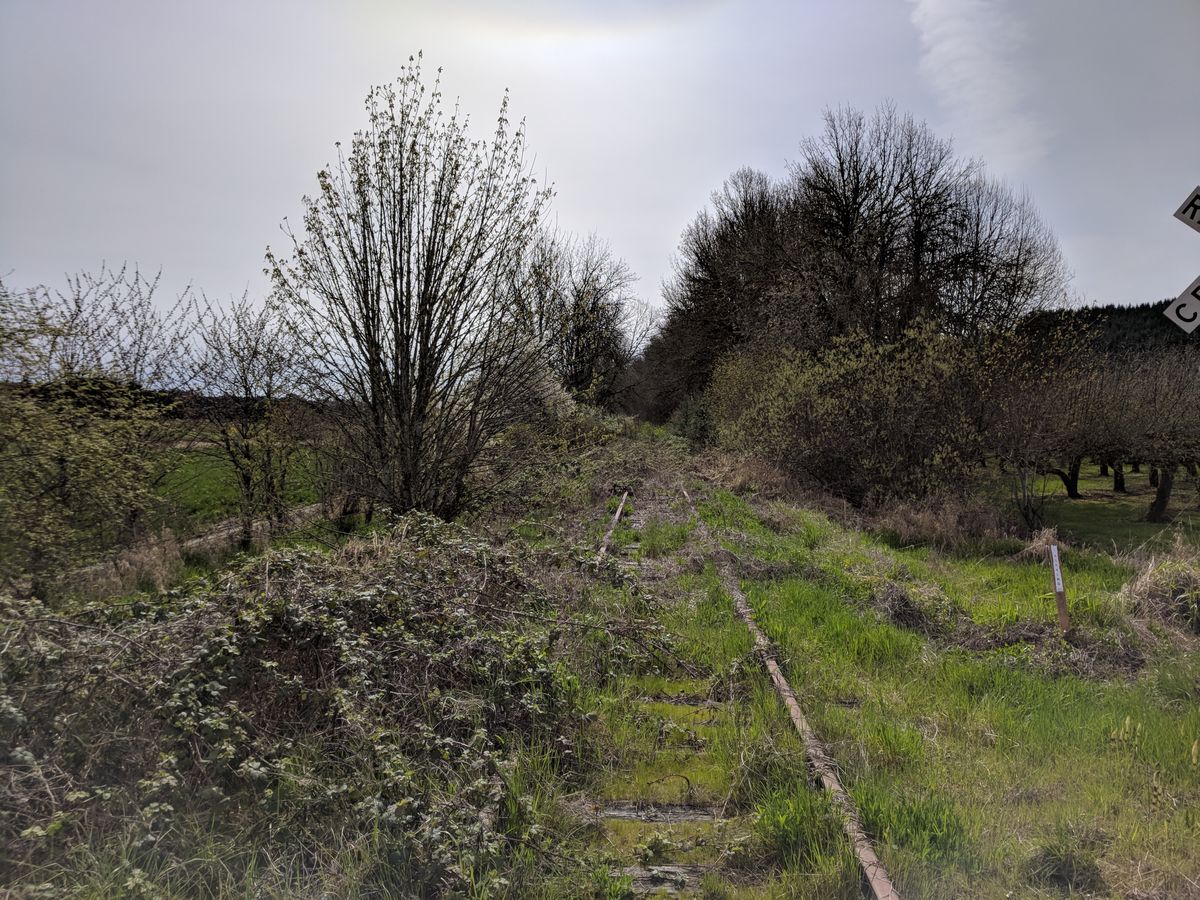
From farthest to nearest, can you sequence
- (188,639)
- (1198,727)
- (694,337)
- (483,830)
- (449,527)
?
(694,337) < (449,527) < (1198,727) < (188,639) < (483,830)

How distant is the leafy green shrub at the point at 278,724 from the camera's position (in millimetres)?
2861

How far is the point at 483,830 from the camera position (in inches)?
114

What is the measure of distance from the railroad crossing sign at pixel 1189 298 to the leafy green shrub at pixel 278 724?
5081 millimetres

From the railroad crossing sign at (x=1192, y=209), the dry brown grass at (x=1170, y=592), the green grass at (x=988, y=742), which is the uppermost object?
the railroad crossing sign at (x=1192, y=209)

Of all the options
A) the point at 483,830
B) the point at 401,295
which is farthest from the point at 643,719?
the point at 401,295

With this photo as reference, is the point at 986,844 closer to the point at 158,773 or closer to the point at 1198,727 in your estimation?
the point at 1198,727

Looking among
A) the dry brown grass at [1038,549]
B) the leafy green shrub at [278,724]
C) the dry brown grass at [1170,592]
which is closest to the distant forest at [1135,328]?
the dry brown grass at [1038,549]

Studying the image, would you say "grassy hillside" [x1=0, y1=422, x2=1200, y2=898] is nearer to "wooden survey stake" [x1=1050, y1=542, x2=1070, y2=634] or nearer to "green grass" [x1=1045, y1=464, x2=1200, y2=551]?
"wooden survey stake" [x1=1050, y1=542, x2=1070, y2=634]

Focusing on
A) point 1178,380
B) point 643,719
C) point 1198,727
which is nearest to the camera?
point 1198,727

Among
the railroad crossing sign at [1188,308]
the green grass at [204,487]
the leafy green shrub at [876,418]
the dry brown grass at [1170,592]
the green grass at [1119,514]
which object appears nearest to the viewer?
the railroad crossing sign at [1188,308]

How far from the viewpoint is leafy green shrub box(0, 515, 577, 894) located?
286 centimetres

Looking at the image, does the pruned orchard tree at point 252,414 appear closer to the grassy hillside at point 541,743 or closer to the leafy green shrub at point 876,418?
the grassy hillside at point 541,743

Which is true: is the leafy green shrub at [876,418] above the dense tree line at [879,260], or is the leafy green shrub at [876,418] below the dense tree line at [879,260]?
below

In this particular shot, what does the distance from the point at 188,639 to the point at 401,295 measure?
196 inches
